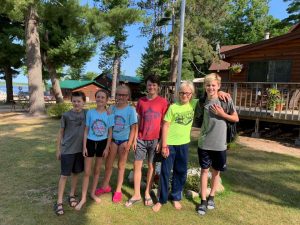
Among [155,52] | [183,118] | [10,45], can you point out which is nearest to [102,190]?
[183,118]

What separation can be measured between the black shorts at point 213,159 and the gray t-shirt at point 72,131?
1.72m

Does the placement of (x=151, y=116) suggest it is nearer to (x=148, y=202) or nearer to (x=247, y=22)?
(x=148, y=202)

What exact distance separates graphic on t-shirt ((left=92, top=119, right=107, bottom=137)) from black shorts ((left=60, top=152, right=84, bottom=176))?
38 centimetres

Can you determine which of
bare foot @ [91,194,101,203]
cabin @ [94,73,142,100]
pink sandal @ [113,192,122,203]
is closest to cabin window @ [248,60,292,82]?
pink sandal @ [113,192,122,203]

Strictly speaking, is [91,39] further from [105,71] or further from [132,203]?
[105,71]

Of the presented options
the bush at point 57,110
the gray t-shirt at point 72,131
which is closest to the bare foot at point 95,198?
the gray t-shirt at point 72,131

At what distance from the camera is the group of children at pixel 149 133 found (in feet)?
12.9

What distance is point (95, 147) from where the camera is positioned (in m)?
4.04

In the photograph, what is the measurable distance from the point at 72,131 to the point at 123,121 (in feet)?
2.35

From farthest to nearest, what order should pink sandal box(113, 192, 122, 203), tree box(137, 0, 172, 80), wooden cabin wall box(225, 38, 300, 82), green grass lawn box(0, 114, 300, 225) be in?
tree box(137, 0, 172, 80)
wooden cabin wall box(225, 38, 300, 82)
pink sandal box(113, 192, 122, 203)
green grass lawn box(0, 114, 300, 225)

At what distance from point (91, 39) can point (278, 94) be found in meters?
15.2

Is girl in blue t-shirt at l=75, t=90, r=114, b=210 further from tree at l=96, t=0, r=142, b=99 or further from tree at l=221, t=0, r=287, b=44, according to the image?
tree at l=221, t=0, r=287, b=44

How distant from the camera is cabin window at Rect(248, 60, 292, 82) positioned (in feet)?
42.1

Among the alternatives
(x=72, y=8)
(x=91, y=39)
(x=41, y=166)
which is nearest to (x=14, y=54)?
(x=91, y=39)
